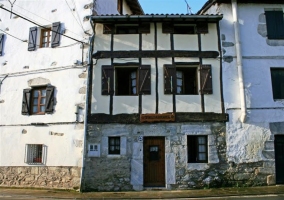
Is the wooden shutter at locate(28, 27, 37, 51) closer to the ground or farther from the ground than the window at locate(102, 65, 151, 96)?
farther from the ground

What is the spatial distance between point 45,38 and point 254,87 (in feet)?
28.6

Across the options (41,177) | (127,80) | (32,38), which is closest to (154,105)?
(127,80)

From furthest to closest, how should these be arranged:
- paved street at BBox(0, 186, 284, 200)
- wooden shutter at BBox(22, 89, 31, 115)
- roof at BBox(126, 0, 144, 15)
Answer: roof at BBox(126, 0, 144, 15) → wooden shutter at BBox(22, 89, 31, 115) → paved street at BBox(0, 186, 284, 200)

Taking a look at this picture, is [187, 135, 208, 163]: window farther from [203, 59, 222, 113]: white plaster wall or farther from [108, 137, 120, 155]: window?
[108, 137, 120, 155]: window

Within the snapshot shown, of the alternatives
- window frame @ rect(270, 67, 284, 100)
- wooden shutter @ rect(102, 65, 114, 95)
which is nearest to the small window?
wooden shutter @ rect(102, 65, 114, 95)

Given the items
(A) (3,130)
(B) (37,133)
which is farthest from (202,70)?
(A) (3,130)

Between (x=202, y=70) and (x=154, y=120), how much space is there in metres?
2.63

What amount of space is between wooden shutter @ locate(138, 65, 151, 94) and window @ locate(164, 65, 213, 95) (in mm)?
631

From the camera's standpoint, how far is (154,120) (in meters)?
9.92

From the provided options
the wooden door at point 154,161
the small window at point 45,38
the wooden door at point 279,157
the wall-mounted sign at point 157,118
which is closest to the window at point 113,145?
the wooden door at point 154,161

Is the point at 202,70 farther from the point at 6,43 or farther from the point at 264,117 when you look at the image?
the point at 6,43

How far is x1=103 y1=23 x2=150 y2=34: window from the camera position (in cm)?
1070

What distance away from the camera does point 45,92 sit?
436 inches

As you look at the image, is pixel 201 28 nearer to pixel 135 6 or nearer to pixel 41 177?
pixel 135 6
